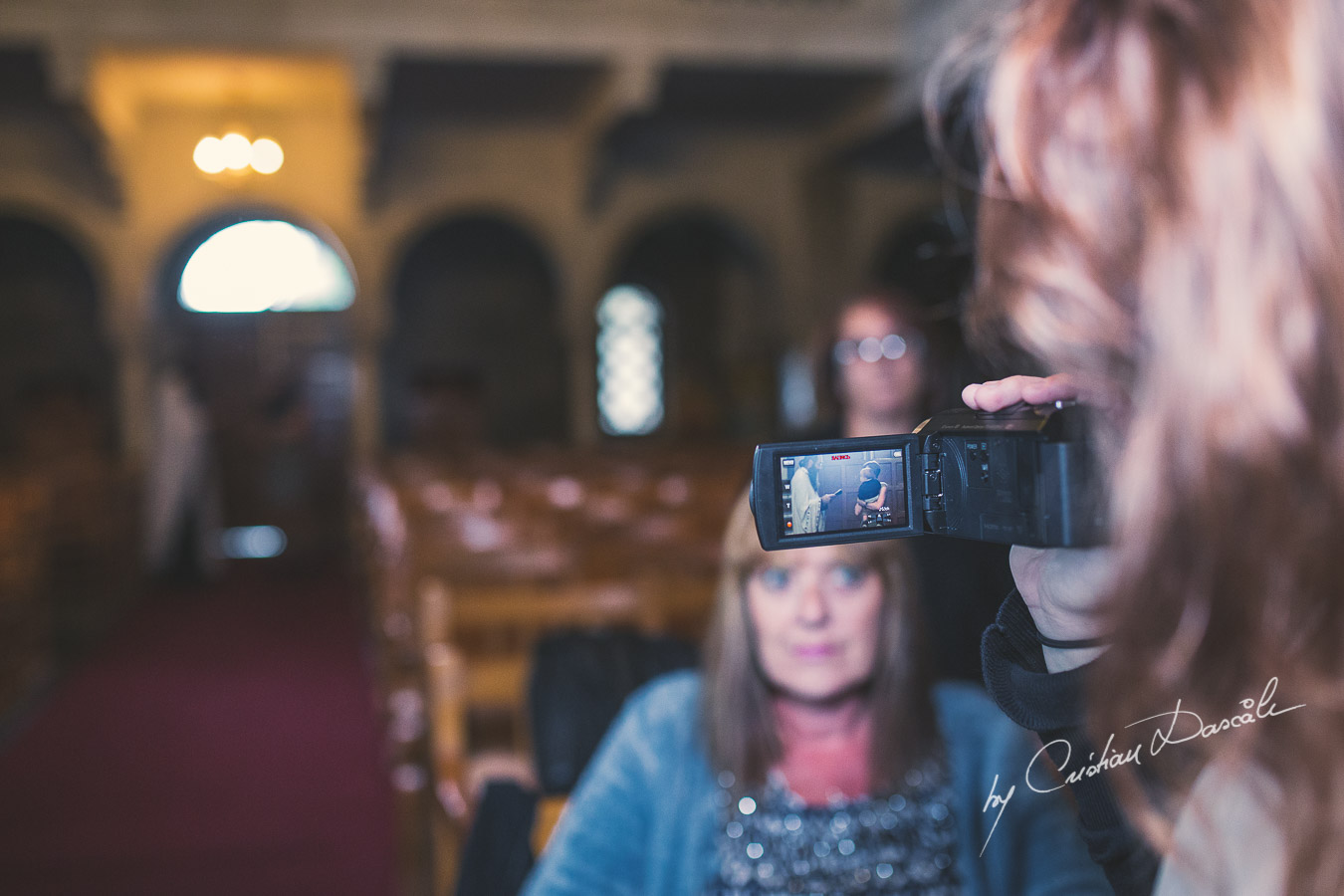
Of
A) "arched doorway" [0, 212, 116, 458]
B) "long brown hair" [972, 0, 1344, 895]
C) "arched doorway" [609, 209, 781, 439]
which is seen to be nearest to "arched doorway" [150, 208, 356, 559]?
"arched doorway" [0, 212, 116, 458]

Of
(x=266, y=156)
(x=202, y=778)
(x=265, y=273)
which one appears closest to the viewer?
(x=202, y=778)

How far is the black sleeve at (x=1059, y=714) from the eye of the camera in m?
0.60

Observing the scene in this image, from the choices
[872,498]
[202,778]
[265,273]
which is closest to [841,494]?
[872,498]

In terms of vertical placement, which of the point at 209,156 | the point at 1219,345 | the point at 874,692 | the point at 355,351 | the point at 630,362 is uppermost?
the point at 209,156

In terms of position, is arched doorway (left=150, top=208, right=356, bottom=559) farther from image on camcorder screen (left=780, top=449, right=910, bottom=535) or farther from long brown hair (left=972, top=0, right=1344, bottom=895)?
long brown hair (left=972, top=0, right=1344, bottom=895)

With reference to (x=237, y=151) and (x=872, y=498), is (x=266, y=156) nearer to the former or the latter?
(x=237, y=151)

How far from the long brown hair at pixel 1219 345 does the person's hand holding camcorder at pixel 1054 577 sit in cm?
6

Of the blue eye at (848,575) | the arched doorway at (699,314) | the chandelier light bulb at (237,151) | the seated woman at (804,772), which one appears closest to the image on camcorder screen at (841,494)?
→ the seated woman at (804,772)

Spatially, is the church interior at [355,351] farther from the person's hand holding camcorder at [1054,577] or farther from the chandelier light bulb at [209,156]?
the person's hand holding camcorder at [1054,577]

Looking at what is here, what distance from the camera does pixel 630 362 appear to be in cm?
1402

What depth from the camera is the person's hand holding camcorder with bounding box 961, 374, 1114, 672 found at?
56cm

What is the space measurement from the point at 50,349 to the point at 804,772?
13.4m

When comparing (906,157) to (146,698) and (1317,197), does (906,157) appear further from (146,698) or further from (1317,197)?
(1317,197)

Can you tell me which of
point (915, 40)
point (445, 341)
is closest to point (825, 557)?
point (915, 40)
